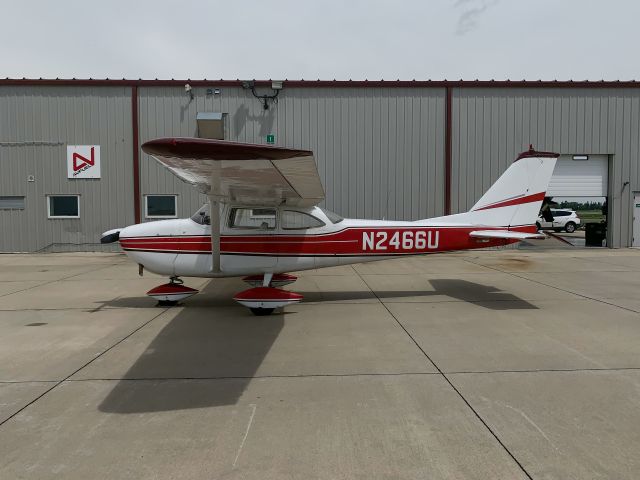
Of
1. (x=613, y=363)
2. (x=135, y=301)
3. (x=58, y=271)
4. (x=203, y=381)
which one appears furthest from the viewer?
(x=58, y=271)

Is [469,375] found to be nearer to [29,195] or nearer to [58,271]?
[58,271]

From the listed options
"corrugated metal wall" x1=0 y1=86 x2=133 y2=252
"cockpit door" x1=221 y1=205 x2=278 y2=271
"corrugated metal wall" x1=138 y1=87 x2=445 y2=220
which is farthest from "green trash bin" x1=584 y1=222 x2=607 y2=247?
"corrugated metal wall" x1=0 y1=86 x2=133 y2=252

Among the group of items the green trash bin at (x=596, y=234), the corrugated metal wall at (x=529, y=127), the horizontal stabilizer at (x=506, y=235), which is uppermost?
the corrugated metal wall at (x=529, y=127)

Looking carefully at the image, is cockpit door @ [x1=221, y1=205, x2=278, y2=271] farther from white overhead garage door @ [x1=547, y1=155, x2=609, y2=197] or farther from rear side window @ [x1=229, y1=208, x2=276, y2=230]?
white overhead garage door @ [x1=547, y1=155, x2=609, y2=197]

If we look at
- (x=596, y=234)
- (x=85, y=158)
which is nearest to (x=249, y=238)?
(x=85, y=158)

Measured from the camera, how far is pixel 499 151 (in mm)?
15266

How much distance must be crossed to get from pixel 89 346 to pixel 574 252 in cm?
1561

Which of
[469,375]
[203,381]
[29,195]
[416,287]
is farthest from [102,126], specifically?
[469,375]

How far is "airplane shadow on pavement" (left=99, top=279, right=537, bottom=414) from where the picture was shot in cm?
334

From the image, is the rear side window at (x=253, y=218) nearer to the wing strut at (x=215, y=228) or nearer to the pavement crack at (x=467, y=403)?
the wing strut at (x=215, y=228)

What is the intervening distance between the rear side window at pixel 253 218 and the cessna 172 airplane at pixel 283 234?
0.02 m

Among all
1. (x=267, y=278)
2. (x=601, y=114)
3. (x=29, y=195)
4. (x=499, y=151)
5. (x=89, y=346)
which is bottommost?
(x=89, y=346)

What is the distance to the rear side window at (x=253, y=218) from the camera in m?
6.65

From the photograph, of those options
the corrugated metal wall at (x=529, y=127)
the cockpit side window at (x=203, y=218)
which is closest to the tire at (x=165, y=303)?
the cockpit side window at (x=203, y=218)
